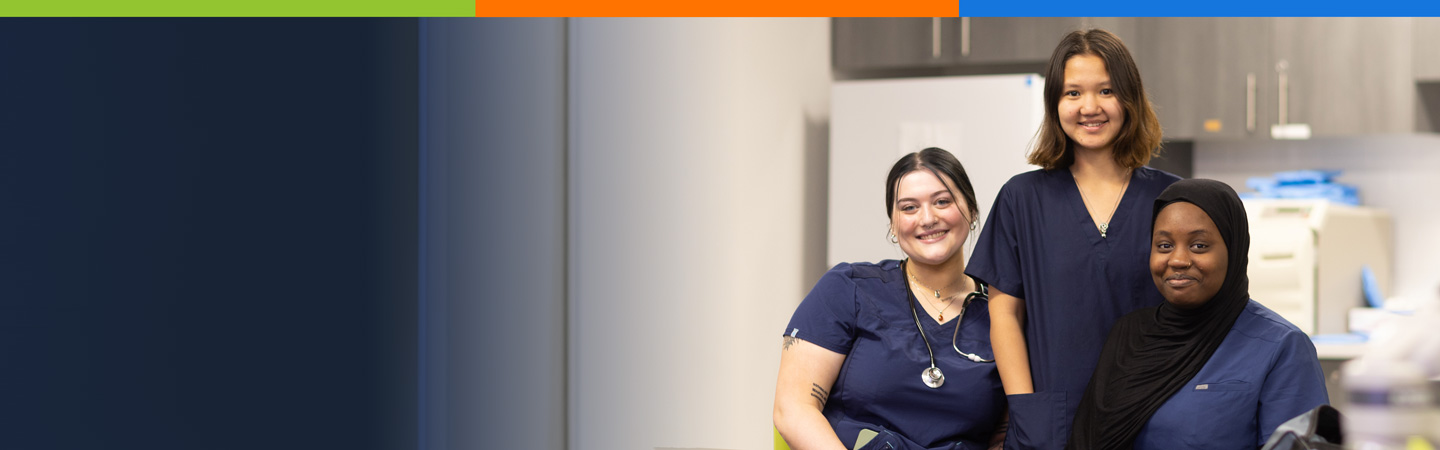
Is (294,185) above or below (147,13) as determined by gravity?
below

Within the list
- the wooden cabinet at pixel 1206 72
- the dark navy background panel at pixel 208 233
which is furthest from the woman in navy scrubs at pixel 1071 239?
the wooden cabinet at pixel 1206 72

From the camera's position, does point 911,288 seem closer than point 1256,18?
Yes

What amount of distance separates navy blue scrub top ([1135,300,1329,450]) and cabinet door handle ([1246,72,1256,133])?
2.24 m

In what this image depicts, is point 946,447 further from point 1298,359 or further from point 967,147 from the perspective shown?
point 967,147

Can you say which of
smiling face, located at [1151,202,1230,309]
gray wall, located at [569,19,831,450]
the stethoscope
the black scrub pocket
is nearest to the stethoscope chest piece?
the stethoscope

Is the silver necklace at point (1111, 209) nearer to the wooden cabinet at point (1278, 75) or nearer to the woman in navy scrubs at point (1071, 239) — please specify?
the woman in navy scrubs at point (1071, 239)

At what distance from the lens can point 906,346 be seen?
5.62 feet

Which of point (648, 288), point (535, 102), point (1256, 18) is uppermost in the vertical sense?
point (1256, 18)

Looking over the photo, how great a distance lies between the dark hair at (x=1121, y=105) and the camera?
61.9 inches

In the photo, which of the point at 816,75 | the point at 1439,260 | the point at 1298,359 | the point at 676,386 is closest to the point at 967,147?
the point at 816,75

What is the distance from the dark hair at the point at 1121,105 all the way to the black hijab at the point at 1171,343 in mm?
205

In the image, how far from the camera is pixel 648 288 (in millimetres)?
3297

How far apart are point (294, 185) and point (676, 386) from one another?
50.2 inches

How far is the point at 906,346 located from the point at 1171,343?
41 centimetres
